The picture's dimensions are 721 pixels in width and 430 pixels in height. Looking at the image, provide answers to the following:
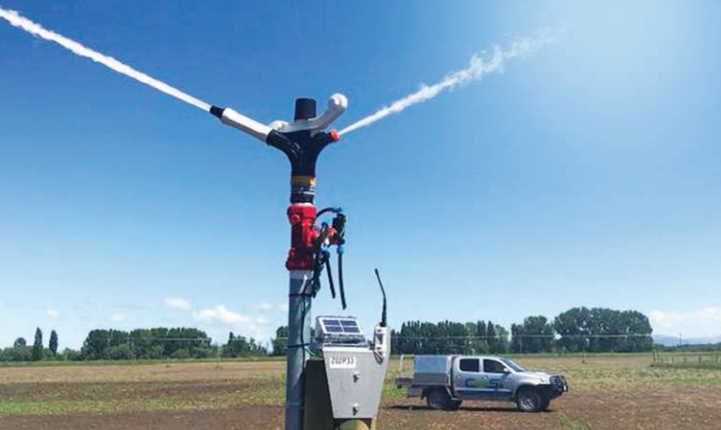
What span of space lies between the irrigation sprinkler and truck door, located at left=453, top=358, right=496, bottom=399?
2147cm

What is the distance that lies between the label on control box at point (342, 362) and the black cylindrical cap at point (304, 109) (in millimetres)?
2304

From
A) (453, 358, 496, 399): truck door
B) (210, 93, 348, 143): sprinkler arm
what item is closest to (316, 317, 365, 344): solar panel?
(210, 93, 348, 143): sprinkler arm

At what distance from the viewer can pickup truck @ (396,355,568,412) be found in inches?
1049

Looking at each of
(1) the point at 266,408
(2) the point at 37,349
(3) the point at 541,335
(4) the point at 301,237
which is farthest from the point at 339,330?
(3) the point at 541,335

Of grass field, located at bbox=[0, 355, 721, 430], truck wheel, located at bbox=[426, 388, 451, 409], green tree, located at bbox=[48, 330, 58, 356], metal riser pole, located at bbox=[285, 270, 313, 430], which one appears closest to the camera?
metal riser pole, located at bbox=[285, 270, 313, 430]

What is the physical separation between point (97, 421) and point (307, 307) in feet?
63.5

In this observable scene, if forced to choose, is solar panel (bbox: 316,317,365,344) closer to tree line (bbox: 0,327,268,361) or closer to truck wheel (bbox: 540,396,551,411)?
truck wheel (bbox: 540,396,551,411)

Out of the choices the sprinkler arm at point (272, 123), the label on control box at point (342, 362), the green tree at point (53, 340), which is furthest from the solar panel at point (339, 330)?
the green tree at point (53, 340)

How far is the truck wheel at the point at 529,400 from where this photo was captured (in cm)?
2638

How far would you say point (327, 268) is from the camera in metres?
6.86

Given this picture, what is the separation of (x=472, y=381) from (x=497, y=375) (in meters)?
0.99

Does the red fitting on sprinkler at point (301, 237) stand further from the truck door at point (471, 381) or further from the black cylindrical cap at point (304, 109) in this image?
the truck door at point (471, 381)

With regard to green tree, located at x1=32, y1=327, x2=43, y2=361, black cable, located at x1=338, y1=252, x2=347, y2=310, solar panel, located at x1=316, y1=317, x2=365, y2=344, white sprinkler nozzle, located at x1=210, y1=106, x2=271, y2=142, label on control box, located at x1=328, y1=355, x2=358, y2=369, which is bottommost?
green tree, located at x1=32, y1=327, x2=43, y2=361

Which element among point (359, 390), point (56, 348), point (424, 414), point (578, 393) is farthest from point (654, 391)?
point (56, 348)
